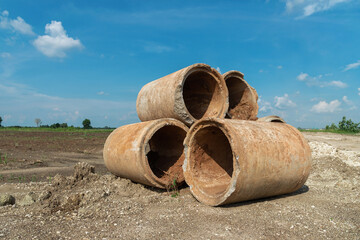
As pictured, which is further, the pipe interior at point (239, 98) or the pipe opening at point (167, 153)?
the pipe interior at point (239, 98)

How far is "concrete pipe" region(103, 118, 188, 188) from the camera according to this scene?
17.3ft

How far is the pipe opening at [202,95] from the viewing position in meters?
6.11

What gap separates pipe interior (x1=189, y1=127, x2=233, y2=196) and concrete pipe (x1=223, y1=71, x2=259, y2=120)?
1.05m

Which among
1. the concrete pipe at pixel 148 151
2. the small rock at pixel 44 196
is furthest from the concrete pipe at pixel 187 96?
the small rock at pixel 44 196

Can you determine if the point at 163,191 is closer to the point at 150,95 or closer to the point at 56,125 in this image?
the point at 150,95

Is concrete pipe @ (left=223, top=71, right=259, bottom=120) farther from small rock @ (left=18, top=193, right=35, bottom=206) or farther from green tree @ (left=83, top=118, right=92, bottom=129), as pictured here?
green tree @ (left=83, top=118, right=92, bottom=129)

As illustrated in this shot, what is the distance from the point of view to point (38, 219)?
4125 millimetres

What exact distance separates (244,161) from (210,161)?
69.1 inches

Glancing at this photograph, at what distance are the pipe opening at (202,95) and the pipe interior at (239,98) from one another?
66 centimetres

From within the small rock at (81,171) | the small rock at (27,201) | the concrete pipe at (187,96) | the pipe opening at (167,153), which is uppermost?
the concrete pipe at (187,96)

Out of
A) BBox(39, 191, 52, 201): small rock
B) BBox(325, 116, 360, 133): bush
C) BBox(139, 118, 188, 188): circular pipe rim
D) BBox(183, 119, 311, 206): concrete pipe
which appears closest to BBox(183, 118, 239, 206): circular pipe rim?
BBox(183, 119, 311, 206): concrete pipe

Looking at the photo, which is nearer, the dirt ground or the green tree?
the dirt ground

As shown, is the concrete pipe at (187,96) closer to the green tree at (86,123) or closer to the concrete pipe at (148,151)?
the concrete pipe at (148,151)

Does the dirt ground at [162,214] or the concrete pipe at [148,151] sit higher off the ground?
the concrete pipe at [148,151]
